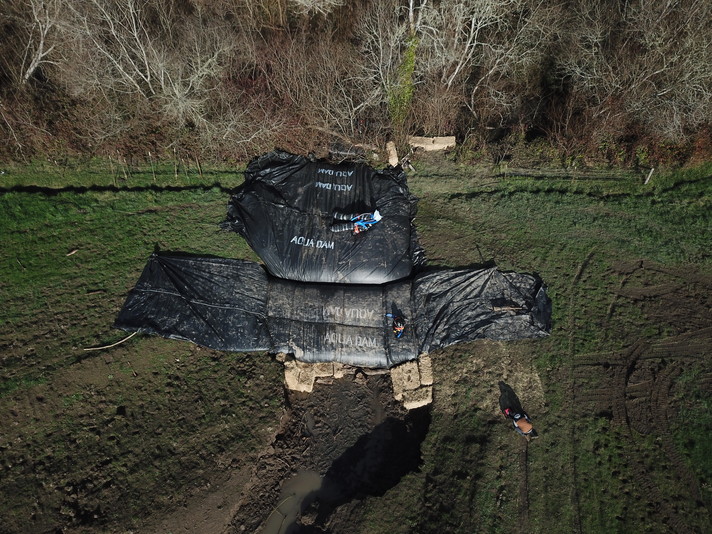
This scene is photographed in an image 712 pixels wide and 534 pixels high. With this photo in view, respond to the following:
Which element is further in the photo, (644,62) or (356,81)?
(356,81)

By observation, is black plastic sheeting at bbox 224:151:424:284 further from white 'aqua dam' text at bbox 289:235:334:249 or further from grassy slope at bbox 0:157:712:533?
grassy slope at bbox 0:157:712:533

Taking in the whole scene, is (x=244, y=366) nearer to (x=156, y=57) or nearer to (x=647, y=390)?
(x=156, y=57)

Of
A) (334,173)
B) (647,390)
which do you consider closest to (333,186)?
(334,173)

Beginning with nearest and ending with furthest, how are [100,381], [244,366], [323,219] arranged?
[100,381], [244,366], [323,219]

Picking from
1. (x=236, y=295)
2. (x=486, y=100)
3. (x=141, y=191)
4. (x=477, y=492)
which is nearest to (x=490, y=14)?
(x=486, y=100)

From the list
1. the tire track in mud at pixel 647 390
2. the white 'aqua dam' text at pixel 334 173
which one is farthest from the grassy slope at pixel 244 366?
the white 'aqua dam' text at pixel 334 173

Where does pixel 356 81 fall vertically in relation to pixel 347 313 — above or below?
above

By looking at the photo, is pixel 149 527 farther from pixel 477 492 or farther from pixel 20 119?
pixel 20 119

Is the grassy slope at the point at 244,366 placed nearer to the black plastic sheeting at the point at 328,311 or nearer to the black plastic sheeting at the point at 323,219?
the black plastic sheeting at the point at 328,311
